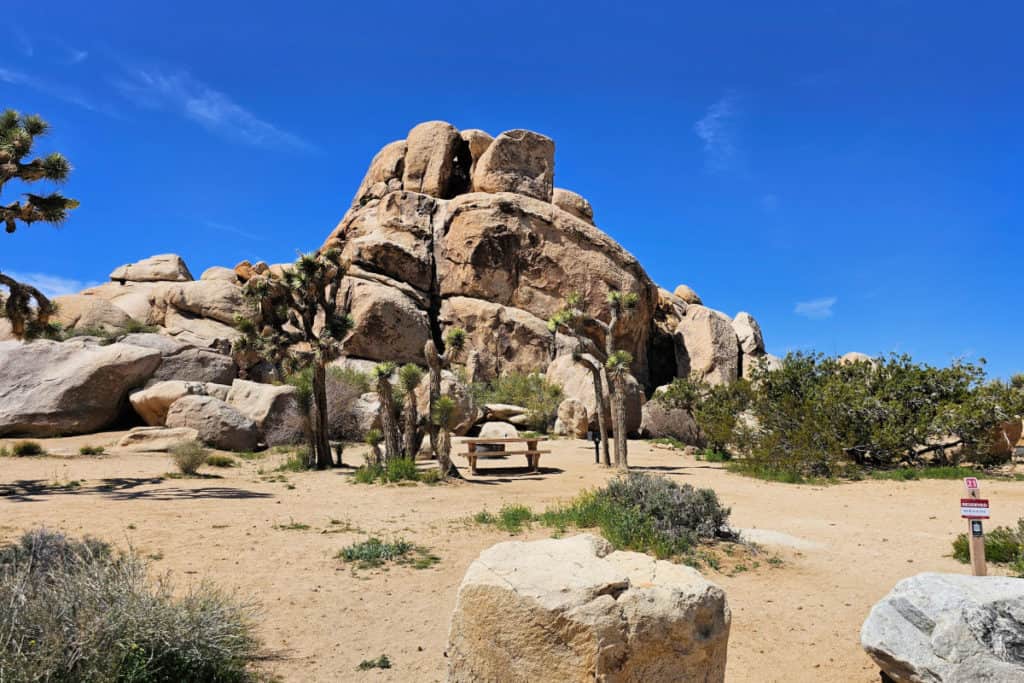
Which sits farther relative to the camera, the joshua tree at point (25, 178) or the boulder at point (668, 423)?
the boulder at point (668, 423)

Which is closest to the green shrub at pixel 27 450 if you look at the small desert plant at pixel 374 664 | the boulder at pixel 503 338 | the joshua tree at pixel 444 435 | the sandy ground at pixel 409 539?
the sandy ground at pixel 409 539

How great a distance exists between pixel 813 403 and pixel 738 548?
12025 mm

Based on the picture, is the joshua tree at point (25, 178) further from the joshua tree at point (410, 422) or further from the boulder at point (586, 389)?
the boulder at point (586, 389)

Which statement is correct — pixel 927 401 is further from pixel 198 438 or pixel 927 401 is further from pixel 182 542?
pixel 198 438

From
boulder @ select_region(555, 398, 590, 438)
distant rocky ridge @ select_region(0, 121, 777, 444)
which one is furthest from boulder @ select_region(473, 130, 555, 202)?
boulder @ select_region(555, 398, 590, 438)

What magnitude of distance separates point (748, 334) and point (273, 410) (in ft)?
104

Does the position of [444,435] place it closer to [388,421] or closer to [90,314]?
[388,421]

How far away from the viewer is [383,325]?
36688mm

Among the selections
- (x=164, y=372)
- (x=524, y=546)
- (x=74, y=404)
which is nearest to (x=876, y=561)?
(x=524, y=546)

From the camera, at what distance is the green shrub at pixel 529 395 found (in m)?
29.5

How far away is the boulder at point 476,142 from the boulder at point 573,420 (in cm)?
2272

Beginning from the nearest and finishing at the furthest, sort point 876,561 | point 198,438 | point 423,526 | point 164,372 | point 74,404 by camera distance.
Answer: point 876,561
point 423,526
point 198,438
point 74,404
point 164,372

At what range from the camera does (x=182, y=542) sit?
8.60 metres

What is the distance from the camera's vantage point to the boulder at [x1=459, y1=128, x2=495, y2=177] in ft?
150
